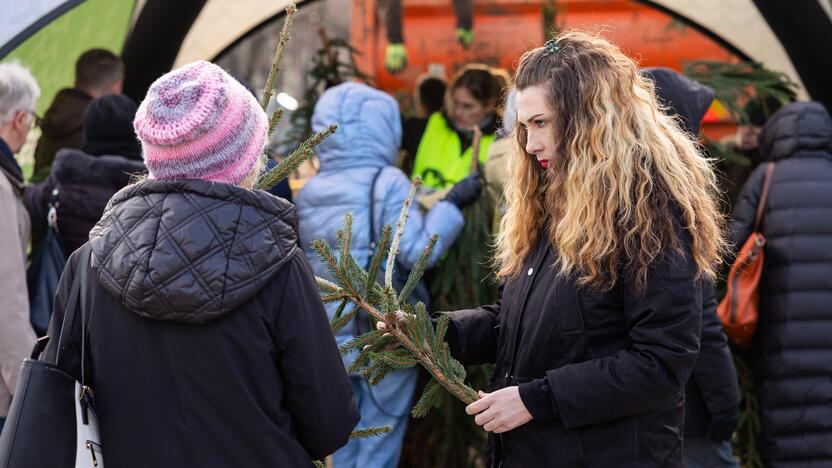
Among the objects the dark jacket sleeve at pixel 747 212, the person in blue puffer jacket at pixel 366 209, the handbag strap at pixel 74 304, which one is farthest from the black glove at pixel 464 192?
the handbag strap at pixel 74 304

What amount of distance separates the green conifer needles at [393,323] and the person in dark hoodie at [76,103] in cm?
321

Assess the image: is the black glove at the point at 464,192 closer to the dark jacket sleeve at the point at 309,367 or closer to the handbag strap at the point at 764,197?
the handbag strap at the point at 764,197

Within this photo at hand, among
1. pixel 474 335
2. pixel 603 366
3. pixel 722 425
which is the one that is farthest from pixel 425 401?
pixel 722 425

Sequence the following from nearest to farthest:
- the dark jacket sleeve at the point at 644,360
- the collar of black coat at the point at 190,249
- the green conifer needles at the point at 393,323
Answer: the collar of black coat at the point at 190,249 < the dark jacket sleeve at the point at 644,360 < the green conifer needles at the point at 393,323

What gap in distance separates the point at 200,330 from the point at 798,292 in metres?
3.57

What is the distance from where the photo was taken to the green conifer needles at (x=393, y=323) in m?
2.69

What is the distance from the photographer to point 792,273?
193 inches

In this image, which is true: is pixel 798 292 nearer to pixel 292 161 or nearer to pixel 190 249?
pixel 292 161

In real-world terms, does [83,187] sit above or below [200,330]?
below

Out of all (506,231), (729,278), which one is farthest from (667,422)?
(729,278)

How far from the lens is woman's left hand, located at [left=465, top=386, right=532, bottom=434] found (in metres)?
2.58

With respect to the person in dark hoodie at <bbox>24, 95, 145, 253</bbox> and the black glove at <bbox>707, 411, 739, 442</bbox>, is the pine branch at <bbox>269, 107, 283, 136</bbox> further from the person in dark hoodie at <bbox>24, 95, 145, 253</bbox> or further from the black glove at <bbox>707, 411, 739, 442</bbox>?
the black glove at <bbox>707, 411, 739, 442</bbox>

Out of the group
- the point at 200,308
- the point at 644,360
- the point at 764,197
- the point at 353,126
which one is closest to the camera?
the point at 200,308

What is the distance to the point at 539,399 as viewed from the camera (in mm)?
2566
